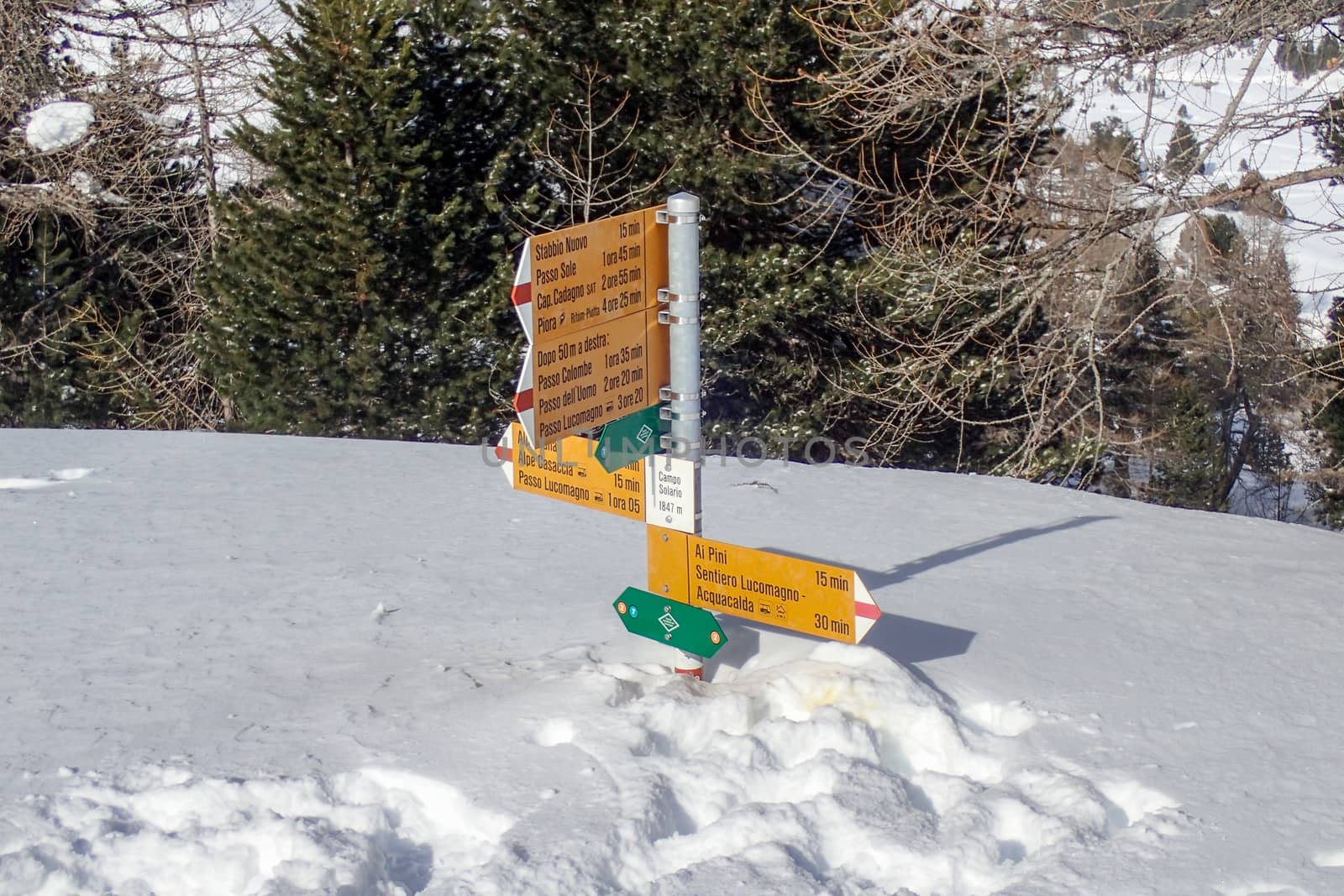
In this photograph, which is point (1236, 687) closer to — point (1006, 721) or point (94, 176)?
point (1006, 721)

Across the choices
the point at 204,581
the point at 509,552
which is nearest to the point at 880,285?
the point at 509,552

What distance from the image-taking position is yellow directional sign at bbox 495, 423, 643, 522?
12.7 feet

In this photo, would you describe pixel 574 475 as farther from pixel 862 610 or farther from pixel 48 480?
pixel 48 480

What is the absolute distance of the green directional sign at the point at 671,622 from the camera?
370 cm

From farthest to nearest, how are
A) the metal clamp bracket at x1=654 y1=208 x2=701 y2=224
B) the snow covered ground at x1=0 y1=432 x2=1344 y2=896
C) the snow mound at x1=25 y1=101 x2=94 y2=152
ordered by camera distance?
the snow mound at x1=25 y1=101 x2=94 y2=152 → the metal clamp bracket at x1=654 y1=208 x2=701 y2=224 → the snow covered ground at x1=0 y1=432 x2=1344 y2=896

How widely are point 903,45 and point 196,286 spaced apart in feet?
39.8

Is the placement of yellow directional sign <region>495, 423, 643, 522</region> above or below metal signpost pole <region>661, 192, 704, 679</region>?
below

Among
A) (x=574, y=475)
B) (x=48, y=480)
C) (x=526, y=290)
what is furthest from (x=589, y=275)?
(x=48, y=480)

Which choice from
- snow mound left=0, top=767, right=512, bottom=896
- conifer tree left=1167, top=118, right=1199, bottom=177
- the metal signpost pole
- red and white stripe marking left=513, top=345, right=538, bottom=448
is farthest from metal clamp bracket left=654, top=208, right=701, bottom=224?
conifer tree left=1167, top=118, right=1199, bottom=177

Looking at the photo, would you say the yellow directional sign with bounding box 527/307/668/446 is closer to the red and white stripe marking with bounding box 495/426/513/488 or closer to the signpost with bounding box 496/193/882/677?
the signpost with bounding box 496/193/882/677

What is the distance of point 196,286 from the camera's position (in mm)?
16656

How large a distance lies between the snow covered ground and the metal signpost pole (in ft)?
2.20

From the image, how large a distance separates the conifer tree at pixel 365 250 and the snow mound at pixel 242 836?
1046 centimetres

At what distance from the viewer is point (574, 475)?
4008 millimetres
